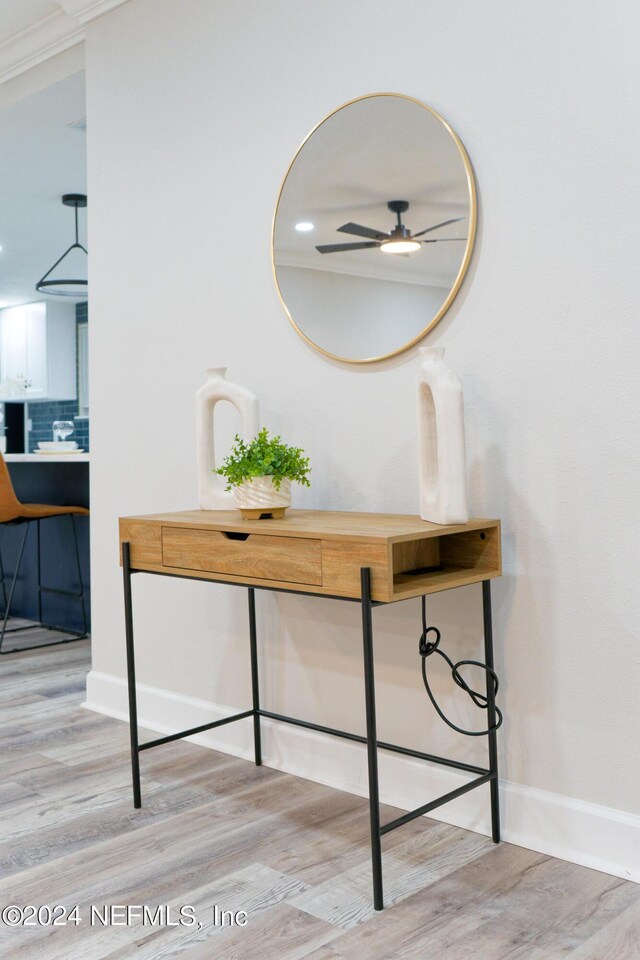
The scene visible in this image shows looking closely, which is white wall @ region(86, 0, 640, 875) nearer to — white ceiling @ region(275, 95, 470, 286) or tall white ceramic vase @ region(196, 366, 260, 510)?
white ceiling @ region(275, 95, 470, 286)

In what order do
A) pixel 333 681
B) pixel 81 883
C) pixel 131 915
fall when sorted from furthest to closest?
1. pixel 333 681
2. pixel 81 883
3. pixel 131 915

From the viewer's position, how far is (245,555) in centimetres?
209

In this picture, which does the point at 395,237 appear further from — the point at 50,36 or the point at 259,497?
the point at 50,36

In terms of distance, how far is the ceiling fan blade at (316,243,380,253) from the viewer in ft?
7.67

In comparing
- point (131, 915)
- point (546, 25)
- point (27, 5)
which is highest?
point (27, 5)

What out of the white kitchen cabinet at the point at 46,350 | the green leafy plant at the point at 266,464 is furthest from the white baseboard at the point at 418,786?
the white kitchen cabinet at the point at 46,350

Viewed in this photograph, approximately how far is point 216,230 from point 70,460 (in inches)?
75.0

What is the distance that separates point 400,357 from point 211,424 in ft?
1.94

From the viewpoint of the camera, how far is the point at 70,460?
433cm

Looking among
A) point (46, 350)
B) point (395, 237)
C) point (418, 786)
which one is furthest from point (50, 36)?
point (46, 350)

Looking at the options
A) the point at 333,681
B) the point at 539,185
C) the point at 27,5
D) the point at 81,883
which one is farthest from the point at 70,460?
the point at 539,185

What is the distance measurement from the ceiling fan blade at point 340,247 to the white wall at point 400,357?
245 mm

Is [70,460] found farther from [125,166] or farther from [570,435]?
[570,435]

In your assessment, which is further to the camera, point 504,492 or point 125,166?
point 125,166
